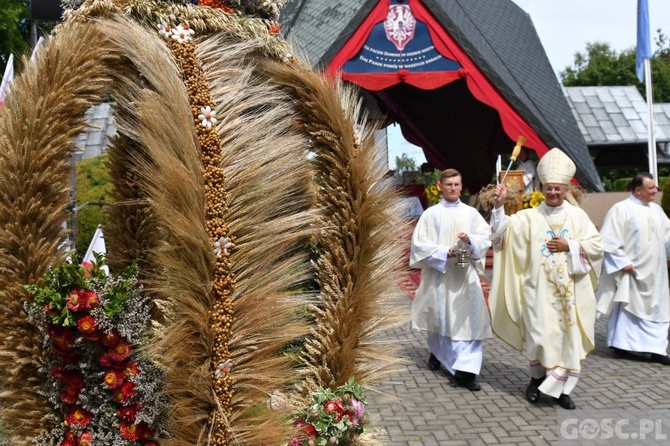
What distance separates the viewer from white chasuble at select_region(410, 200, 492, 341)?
6086mm

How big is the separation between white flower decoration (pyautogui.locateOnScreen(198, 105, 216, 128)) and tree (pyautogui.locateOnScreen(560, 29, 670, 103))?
151 ft

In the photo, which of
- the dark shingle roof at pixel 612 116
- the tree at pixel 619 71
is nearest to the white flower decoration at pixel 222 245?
the dark shingle roof at pixel 612 116

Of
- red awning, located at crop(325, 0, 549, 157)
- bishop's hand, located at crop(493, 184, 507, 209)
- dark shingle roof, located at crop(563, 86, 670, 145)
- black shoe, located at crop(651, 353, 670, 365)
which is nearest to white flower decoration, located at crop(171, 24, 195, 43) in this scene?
bishop's hand, located at crop(493, 184, 507, 209)

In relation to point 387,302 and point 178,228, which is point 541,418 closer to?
point 387,302

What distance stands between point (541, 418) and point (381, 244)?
3.32 m

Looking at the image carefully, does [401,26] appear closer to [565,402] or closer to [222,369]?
[565,402]

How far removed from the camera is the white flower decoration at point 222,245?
2.01 m

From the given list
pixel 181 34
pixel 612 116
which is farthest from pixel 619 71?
pixel 181 34

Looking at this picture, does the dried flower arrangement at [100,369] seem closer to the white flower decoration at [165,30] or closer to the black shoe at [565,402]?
the white flower decoration at [165,30]

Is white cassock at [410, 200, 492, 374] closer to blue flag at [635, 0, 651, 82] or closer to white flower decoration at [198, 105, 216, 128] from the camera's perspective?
white flower decoration at [198, 105, 216, 128]

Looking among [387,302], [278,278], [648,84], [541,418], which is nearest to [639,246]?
[541,418]

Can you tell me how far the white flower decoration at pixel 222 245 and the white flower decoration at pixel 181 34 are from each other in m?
0.67

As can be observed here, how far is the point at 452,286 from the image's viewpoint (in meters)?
6.23

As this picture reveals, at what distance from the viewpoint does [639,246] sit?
7148 millimetres
